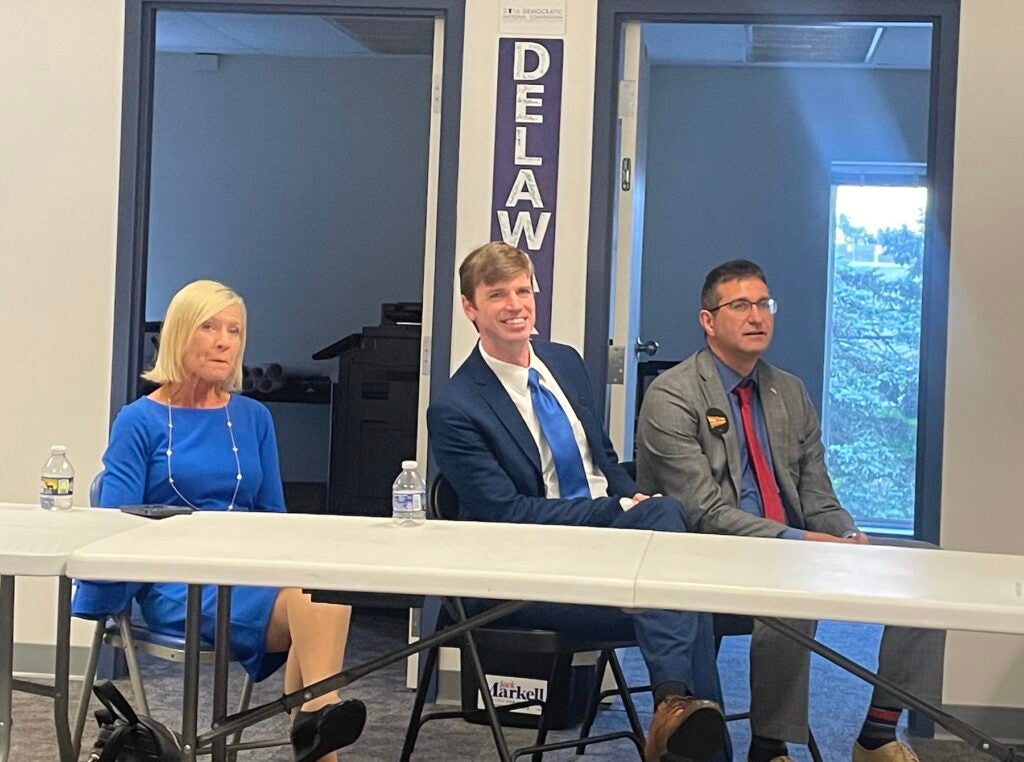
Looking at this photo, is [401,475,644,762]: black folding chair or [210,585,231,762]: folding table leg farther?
[401,475,644,762]: black folding chair

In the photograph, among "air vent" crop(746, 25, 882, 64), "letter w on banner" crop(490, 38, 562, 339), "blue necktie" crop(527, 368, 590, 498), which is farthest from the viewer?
"air vent" crop(746, 25, 882, 64)

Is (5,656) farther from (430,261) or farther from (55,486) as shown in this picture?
(430,261)

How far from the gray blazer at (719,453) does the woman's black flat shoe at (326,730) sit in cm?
108

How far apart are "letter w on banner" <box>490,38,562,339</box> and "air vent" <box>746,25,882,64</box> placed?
2863 millimetres

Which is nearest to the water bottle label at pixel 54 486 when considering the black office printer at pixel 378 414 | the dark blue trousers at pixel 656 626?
the dark blue trousers at pixel 656 626

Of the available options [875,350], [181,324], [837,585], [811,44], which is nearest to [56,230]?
[181,324]

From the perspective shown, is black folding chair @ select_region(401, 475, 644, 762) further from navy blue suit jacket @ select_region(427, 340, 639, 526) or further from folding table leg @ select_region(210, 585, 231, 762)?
folding table leg @ select_region(210, 585, 231, 762)

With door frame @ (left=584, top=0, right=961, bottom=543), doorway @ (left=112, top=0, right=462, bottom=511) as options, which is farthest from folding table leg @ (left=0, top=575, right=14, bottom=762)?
doorway @ (left=112, top=0, right=462, bottom=511)

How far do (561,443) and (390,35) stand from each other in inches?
188

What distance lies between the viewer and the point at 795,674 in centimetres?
331

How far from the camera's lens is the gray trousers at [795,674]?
3.30 meters

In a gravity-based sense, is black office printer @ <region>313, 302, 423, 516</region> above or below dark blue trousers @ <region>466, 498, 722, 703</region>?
above

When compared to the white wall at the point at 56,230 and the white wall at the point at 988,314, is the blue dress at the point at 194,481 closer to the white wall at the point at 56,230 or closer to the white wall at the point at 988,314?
the white wall at the point at 56,230

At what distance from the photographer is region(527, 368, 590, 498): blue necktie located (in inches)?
141
